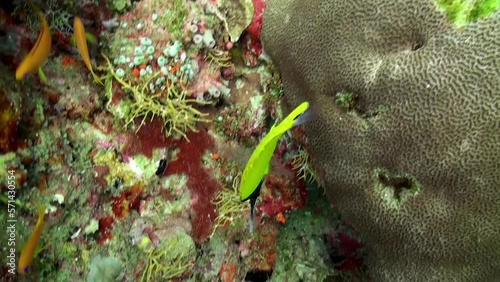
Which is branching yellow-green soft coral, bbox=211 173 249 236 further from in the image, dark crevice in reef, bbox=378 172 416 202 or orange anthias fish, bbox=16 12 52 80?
orange anthias fish, bbox=16 12 52 80

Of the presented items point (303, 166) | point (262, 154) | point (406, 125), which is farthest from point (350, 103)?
point (262, 154)

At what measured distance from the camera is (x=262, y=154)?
1.72 m

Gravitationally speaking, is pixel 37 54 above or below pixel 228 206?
above

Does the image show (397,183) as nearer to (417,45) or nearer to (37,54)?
(417,45)

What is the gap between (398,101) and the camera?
223 cm

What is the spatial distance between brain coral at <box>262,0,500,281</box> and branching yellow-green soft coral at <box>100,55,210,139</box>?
810 millimetres

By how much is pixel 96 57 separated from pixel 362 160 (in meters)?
2.03

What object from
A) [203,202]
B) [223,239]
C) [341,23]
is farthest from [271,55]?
[223,239]

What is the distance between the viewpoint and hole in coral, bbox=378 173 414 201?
2361 millimetres

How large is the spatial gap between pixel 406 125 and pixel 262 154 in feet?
3.12

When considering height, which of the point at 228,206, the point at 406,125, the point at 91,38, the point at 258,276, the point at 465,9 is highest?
the point at 465,9

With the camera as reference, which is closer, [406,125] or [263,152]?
[263,152]

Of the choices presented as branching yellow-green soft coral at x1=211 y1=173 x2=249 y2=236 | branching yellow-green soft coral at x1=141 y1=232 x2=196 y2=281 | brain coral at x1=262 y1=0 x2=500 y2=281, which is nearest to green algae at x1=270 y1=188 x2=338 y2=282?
branching yellow-green soft coral at x1=211 y1=173 x2=249 y2=236

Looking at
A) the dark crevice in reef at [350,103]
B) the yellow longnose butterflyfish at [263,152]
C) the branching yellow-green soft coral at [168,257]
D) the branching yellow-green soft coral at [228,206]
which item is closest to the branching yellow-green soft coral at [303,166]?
the branching yellow-green soft coral at [228,206]
